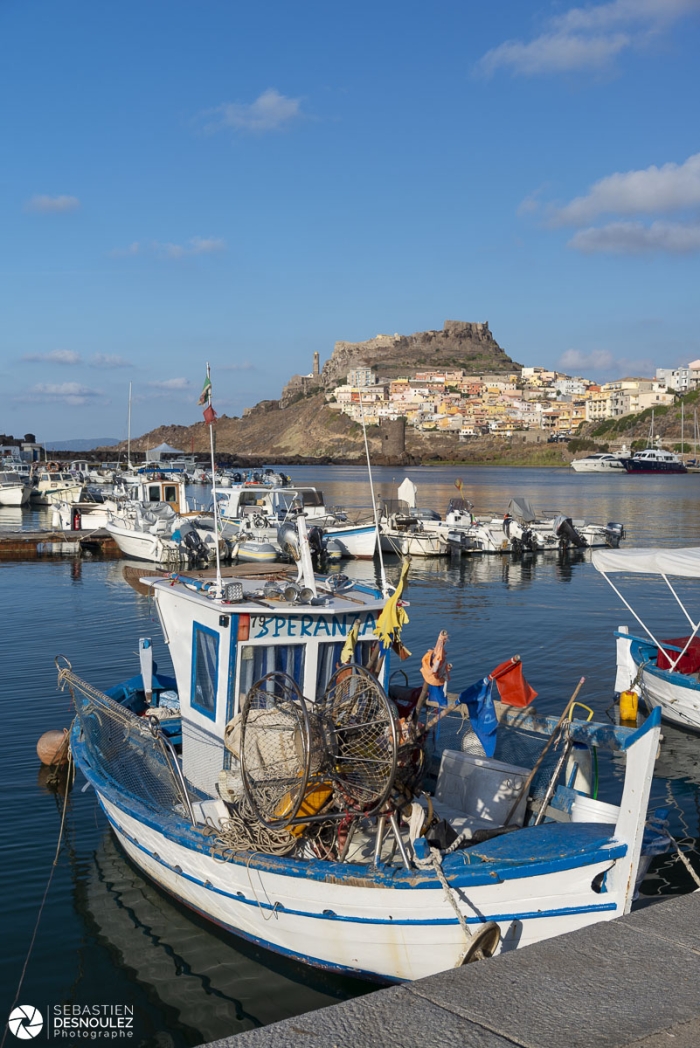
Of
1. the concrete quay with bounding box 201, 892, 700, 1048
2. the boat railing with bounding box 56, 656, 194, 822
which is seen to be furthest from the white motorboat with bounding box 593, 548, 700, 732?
the concrete quay with bounding box 201, 892, 700, 1048

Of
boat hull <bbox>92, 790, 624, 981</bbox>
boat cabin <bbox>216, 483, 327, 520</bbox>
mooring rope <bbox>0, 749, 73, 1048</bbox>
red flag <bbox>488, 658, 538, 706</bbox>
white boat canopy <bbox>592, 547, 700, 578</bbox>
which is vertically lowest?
mooring rope <bbox>0, 749, 73, 1048</bbox>

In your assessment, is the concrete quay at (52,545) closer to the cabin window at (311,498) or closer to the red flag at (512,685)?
the cabin window at (311,498)

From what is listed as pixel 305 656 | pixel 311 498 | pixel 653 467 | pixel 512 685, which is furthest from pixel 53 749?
pixel 653 467

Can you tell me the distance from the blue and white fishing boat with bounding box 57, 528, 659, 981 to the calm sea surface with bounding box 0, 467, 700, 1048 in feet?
1.42

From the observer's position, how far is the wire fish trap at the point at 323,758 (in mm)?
7152

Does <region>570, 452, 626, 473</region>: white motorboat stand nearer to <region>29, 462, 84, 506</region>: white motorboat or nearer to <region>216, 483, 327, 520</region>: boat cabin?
<region>29, 462, 84, 506</region>: white motorboat

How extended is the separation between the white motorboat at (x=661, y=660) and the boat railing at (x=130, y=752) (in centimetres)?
761

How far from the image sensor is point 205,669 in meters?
9.57

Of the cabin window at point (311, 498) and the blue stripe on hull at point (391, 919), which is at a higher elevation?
the cabin window at point (311, 498)

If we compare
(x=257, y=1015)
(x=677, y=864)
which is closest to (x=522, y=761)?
(x=677, y=864)

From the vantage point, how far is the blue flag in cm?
940

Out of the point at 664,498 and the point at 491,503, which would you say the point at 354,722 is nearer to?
the point at 491,503

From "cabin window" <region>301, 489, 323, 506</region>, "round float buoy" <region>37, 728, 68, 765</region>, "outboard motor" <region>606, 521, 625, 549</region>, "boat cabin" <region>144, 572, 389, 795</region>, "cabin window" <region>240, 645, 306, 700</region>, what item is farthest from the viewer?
"cabin window" <region>301, 489, 323, 506</region>

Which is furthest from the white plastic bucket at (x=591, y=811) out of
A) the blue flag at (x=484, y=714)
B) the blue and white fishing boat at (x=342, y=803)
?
the blue flag at (x=484, y=714)
